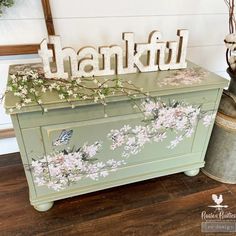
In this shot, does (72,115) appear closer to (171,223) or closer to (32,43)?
(32,43)

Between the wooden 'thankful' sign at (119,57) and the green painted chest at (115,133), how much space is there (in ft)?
0.16

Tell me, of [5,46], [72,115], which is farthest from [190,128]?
[5,46]

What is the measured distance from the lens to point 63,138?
38.7 inches

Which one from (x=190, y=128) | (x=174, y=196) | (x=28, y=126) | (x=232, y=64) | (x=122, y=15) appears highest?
(x=122, y=15)

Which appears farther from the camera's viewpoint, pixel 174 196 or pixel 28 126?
pixel 174 196

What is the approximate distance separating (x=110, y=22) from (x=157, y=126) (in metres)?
0.65

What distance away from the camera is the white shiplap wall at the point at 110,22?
120 cm

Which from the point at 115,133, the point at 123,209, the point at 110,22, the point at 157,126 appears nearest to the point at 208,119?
the point at 157,126

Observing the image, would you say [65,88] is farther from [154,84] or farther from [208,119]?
[208,119]

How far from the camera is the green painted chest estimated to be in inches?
36.9

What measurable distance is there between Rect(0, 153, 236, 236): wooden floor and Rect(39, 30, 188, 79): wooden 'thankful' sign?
658mm

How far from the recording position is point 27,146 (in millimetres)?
957

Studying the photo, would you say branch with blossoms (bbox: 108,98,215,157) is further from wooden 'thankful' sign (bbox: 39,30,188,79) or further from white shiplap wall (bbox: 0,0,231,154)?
white shiplap wall (bbox: 0,0,231,154)

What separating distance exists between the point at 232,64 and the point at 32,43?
1047mm
